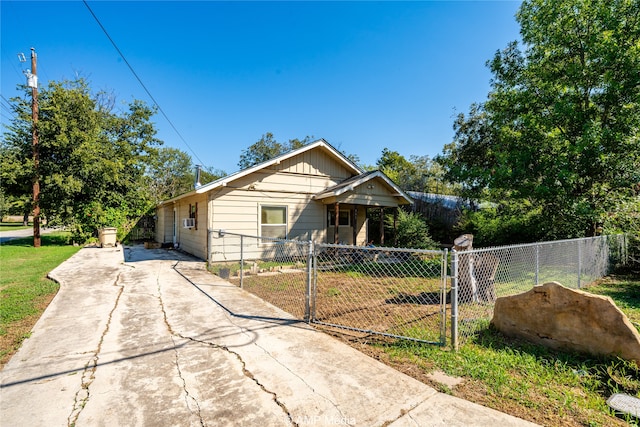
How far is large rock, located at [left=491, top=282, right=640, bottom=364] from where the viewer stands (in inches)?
123

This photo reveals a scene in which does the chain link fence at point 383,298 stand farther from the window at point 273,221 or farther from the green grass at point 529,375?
the window at point 273,221

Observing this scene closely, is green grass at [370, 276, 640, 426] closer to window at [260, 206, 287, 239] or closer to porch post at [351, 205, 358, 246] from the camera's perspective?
window at [260, 206, 287, 239]

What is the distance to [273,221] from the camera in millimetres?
10875

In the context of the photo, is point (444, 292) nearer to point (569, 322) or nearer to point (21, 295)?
point (569, 322)

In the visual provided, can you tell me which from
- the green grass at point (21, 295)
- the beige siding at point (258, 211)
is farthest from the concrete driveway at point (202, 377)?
the beige siding at point (258, 211)

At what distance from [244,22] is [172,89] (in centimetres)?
393

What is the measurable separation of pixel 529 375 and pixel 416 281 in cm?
479

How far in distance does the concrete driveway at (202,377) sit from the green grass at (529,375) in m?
0.30

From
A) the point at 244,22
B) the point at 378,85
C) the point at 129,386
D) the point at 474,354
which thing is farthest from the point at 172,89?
the point at 474,354

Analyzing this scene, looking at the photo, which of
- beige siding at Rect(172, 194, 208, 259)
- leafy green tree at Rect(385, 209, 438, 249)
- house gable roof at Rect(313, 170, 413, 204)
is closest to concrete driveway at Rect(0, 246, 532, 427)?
beige siding at Rect(172, 194, 208, 259)

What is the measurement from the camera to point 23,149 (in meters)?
14.7

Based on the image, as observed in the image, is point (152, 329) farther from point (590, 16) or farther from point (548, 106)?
point (590, 16)

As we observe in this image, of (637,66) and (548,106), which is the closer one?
(637,66)

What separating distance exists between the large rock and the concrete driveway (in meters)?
1.92
